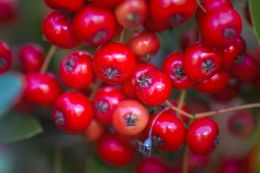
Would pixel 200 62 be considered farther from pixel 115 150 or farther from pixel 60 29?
pixel 115 150

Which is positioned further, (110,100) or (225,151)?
(225,151)

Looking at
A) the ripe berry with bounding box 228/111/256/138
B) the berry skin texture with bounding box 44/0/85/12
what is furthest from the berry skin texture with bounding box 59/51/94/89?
the ripe berry with bounding box 228/111/256/138

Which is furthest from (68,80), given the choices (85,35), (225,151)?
(225,151)

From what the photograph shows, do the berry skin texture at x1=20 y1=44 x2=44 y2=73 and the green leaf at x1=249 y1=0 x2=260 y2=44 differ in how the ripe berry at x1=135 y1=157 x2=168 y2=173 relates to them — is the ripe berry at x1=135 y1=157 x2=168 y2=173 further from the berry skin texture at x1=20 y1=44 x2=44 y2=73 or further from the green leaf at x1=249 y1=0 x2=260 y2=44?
the green leaf at x1=249 y1=0 x2=260 y2=44

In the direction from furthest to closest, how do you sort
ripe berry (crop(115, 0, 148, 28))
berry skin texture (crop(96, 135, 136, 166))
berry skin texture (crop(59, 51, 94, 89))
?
1. berry skin texture (crop(96, 135, 136, 166))
2. berry skin texture (crop(59, 51, 94, 89))
3. ripe berry (crop(115, 0, 148, 28))

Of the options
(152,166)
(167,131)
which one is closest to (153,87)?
(167,131)

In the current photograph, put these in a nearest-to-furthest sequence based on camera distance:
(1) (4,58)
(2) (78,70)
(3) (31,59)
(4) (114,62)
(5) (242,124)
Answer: (4) (114,62), (2) (78,70), (1) (4,58), (3) (31,59), (5) (242,124)

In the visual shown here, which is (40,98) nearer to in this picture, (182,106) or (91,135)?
(91,135)
